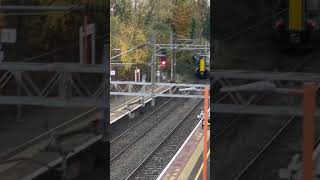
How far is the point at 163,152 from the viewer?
1216 cm

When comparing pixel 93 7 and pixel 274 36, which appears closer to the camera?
pixel 274 36

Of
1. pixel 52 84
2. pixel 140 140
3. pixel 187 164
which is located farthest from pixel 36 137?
pixel 140 140

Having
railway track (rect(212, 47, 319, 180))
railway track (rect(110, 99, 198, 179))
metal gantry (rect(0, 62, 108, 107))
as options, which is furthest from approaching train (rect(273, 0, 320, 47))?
railway track (rect(110, 99, 198, 179))

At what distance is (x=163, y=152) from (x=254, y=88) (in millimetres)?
10716

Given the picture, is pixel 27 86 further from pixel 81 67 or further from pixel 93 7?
pixel 93 7

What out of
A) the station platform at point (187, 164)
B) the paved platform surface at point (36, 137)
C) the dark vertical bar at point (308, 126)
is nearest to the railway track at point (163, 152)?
the station platform at point (187, 164)

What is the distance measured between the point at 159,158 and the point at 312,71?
10382 millimetres

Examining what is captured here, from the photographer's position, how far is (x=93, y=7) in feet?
5.91

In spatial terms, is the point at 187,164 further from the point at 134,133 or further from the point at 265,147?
the point at 265,147

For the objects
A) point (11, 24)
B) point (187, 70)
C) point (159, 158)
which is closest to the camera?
point (11, 24)

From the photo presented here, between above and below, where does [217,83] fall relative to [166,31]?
below

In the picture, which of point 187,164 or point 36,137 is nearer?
point 36,137

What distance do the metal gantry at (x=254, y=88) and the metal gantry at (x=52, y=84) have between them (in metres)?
0.47

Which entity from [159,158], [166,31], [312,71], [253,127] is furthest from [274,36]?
[166,31]
